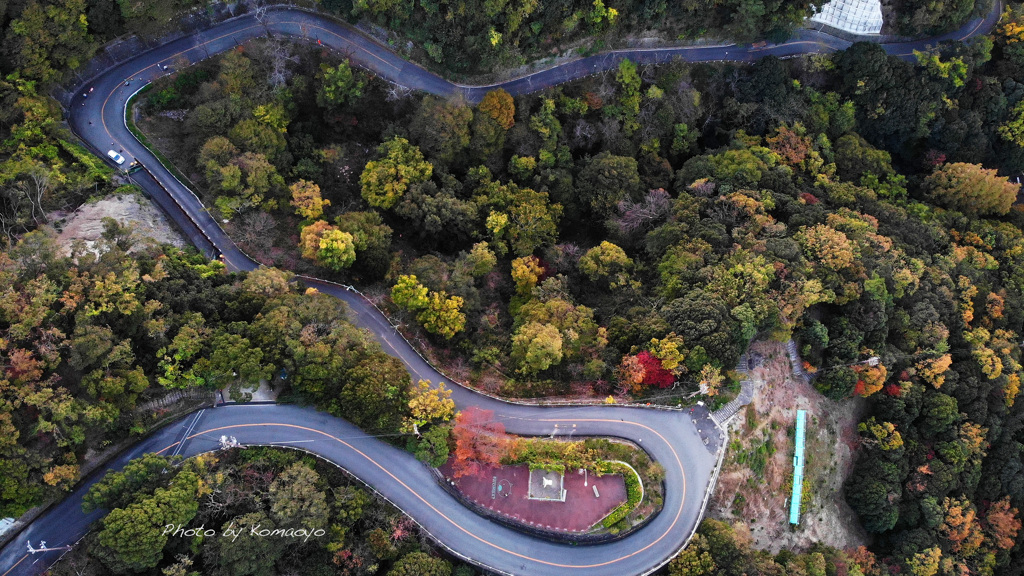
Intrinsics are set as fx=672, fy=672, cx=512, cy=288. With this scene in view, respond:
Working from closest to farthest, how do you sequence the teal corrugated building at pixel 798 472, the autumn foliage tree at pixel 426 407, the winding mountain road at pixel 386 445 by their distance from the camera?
1. the winding mountain road at pixel 386 445
2. the autumn foliage tree at pixel 426 407
3. the teal corrugated building at pixel 798 472

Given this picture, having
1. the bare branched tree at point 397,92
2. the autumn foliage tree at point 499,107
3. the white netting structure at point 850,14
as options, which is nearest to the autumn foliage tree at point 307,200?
the bare branched tree at point 397,92

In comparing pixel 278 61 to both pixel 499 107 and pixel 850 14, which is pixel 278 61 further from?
pixel 850 14

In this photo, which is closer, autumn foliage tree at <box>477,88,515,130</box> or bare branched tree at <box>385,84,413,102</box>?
autumn foliage tree at <box>477,88,515,130</box>

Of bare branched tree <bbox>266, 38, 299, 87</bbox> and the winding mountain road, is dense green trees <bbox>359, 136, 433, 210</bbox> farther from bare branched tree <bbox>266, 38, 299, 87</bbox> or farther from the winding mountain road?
bare branched tree <bbox>266, 38, 299, 87</bbox>

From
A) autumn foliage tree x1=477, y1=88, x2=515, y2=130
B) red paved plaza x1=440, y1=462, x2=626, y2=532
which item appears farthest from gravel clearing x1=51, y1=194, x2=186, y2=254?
red paved plaza x1=440, y1=462, x2=626, y2=532

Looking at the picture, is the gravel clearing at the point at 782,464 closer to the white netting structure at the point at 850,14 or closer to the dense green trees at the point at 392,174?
the dense green trees at the point at 392,174

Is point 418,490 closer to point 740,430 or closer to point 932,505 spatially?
point 740,430
